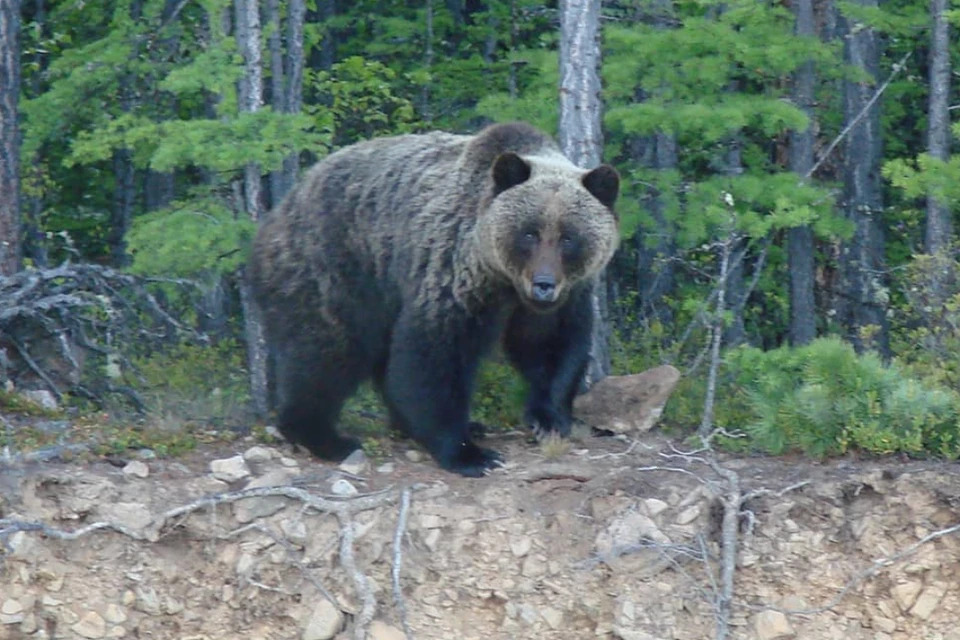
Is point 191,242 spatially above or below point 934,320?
above

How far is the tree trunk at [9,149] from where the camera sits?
362 inches

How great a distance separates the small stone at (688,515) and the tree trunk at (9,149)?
483cm

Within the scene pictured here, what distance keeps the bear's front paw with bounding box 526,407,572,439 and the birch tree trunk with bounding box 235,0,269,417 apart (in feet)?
6.75

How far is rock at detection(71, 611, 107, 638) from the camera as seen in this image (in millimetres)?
7055

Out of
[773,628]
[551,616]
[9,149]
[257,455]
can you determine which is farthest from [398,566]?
[9,149]

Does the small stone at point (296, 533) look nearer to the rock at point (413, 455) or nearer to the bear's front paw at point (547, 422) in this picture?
the rock at point (413, 455)

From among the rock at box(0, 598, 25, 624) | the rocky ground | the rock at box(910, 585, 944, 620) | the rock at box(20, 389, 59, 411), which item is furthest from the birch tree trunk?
the rock at box(910, 585, 944, 620)

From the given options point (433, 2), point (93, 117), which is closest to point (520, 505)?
point (93, 117)

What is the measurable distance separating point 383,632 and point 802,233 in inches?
179

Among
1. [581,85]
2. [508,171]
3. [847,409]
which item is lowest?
[847,409]

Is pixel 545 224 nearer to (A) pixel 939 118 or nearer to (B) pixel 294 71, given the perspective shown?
(B) pixel 294 71

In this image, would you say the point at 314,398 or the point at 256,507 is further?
the point at 314,398

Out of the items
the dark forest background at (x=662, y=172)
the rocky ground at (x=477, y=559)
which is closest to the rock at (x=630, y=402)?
the dark forest background at (x=662, y=172)

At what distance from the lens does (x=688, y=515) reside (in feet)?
23.7
